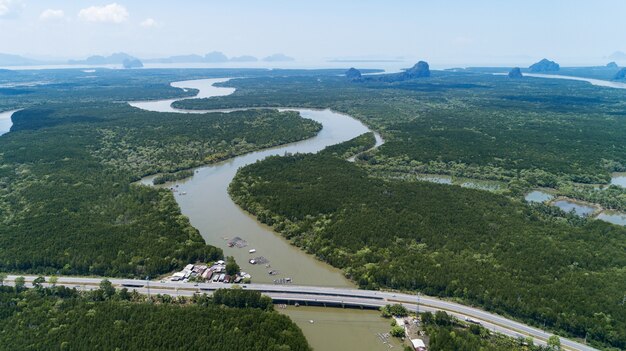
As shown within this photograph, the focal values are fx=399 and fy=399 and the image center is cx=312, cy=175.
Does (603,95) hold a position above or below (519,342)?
above

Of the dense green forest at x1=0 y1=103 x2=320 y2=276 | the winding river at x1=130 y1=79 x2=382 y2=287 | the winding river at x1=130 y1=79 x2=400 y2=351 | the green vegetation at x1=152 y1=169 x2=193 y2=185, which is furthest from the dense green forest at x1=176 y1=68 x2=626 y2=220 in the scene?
the green vegetation at x1=152 y1=169 x2=193 y2=185

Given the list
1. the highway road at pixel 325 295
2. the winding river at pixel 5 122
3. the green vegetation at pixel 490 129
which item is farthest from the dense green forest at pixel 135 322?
the winding river at pixel 5 122

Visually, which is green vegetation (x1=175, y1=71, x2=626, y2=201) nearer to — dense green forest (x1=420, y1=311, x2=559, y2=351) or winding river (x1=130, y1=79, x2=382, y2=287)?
winding river (x1=130, y1=79, x2=382, y2=287)

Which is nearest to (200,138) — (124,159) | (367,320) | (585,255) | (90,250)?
(124,159)

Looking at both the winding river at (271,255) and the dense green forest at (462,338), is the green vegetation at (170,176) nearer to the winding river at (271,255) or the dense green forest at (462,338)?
the winding river at (271,255)

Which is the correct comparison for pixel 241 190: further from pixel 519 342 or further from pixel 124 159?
Result: pixel 519 342

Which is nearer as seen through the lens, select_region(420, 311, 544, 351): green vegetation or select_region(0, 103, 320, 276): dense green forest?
select_region(420, 311, 544, 351): green vegetation
